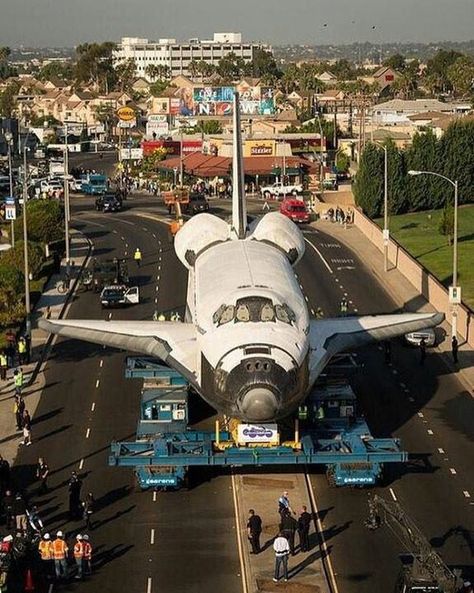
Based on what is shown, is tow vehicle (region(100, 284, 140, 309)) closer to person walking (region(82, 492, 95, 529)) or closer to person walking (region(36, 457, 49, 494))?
person walking (region(36, 457, 49, 494))

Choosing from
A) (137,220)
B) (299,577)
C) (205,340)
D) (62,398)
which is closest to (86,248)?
(137,220)

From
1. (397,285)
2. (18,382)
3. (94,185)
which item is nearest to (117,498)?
(18,382)

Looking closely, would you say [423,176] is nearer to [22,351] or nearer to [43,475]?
[22,351]

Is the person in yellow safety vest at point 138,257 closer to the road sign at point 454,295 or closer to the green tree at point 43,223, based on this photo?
the green tree at point 43,223

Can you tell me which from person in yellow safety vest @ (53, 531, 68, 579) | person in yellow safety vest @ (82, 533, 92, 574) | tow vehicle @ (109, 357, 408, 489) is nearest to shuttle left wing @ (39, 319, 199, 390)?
tow vehicle @ (109, 357, 408, 489)

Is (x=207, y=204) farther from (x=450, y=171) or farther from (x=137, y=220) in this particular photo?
(x=450, y=171)

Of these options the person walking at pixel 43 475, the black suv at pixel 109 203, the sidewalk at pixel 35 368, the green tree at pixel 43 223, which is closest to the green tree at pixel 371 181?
the black suv at pixel 109 203
